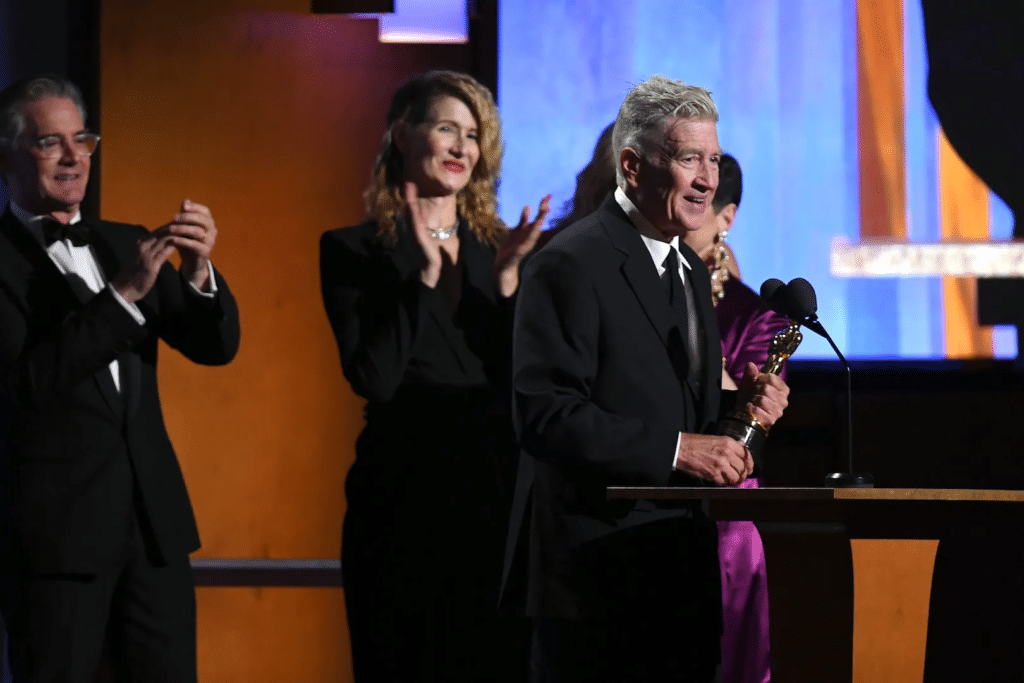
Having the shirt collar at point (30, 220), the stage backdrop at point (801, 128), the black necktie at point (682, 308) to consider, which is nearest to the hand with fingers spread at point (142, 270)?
the shirt collar at point (30, 220)

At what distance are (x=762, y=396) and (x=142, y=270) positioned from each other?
4.40 ft

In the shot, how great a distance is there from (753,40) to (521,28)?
0.77m

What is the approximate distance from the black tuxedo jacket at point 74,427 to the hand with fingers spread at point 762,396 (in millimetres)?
1268

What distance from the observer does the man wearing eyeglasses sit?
8.25ft

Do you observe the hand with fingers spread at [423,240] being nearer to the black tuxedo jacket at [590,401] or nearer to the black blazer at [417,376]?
the black blazer at [417,376]

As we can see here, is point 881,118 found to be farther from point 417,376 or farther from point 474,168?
point 417,376

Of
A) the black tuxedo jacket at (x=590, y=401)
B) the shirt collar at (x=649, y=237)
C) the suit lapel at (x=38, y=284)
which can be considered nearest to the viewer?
the black tuxedo jacket at (x=590, y=401)

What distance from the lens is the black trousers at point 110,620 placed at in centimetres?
250

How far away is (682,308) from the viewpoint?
7.09 feet

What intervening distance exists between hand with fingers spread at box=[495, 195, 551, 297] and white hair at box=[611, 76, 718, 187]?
47 centimetres

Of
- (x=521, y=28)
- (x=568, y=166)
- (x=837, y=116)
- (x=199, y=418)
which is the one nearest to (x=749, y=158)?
(x=837, y=116)

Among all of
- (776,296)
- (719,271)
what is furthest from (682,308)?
(719,271)

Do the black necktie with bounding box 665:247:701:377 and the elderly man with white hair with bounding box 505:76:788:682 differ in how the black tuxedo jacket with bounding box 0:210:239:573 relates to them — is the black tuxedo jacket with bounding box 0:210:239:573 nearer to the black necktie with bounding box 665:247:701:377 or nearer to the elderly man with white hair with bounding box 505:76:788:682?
the elderly man with white hair with bounding box 505:76:788:682

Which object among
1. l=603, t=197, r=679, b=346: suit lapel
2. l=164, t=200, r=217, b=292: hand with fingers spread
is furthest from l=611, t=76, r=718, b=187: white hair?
l=164, t=200, r=217, b=292: hand with fingers spread
